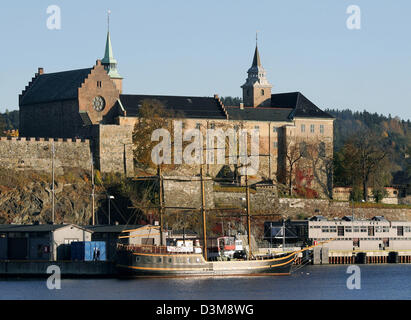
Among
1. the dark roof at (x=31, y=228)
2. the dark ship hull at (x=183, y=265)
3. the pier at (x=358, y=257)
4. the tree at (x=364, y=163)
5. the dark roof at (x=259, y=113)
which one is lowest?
the pier at (x=358, y=257)

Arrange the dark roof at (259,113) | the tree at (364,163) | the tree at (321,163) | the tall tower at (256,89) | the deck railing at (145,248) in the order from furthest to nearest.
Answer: the tall tower at (256,89)
the tree at (364,163)
the tree at (321,163)
the dark roof at (259,113)
the deck railing at (145,248)

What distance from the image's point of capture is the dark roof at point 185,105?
440ft

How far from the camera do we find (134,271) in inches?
3595

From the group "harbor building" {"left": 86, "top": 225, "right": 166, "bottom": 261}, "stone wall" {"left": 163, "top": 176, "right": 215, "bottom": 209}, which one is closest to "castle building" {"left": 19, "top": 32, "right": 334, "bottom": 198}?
"stone wall" {"left": 163, "top": 176, "right": 215, "bottom": 209}

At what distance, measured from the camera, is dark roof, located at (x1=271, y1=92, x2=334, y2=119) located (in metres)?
148

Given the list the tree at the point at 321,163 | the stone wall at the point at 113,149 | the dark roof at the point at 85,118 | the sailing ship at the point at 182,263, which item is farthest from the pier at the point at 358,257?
the dark roof at the point at 85,118

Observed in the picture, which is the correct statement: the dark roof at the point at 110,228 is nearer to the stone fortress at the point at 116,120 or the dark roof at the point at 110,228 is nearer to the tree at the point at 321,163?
the stone fortress at the point at 116,120

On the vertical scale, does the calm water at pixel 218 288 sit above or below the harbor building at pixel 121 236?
below

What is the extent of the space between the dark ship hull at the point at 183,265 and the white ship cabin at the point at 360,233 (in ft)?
74.3

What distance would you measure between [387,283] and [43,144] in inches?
1730

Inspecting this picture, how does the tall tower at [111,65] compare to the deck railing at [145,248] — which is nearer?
the deck railing at [145,248]
